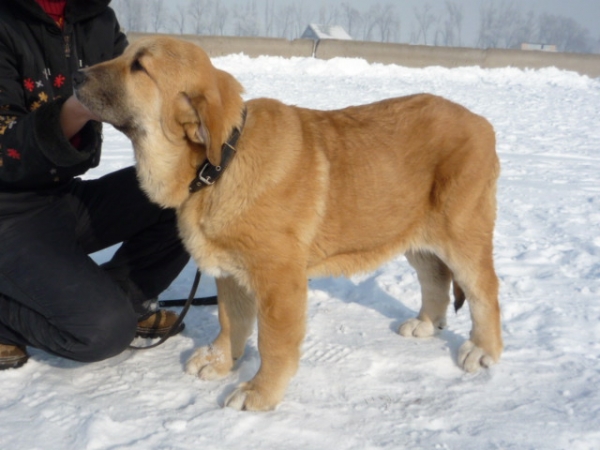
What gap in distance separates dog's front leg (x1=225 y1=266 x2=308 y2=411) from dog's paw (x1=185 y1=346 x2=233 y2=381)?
0.97 ft

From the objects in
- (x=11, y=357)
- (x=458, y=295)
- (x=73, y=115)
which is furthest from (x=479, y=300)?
(x=11, y=357)

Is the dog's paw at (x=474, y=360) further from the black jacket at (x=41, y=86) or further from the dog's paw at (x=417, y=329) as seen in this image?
the black jacket at (x=41, y=86)

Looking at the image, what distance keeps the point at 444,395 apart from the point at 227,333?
1.19m

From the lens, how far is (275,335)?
2992 mm

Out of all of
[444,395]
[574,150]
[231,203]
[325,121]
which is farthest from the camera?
[574,150]

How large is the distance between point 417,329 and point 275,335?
1164mm

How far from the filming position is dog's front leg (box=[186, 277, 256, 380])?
3.34m

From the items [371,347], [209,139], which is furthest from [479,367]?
[209,139]

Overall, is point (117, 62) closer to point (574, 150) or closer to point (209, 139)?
point (209, 139)

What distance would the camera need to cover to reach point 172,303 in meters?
4.12

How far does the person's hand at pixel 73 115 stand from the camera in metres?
2.95

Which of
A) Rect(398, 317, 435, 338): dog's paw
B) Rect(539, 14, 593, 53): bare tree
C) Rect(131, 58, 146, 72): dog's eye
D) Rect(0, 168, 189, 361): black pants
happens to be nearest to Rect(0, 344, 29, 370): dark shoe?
Rect(0, 168, 189, 361): black pants

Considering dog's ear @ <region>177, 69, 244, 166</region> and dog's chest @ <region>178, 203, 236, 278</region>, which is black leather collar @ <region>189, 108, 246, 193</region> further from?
dog's chest @ <region>178, 203, 236, 278</region>

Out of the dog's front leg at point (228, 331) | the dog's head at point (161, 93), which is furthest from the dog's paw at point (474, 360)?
the dog's head at point (161, 93)
